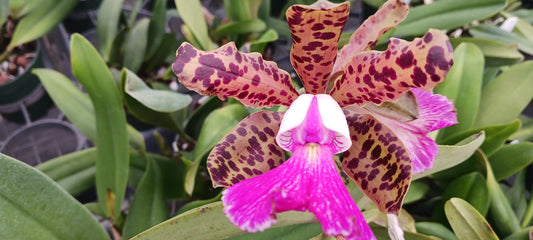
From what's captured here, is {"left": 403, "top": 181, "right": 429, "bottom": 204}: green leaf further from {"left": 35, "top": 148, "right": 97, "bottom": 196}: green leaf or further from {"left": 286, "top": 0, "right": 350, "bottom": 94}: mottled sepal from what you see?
{"left": 35, "top": 148, "right": 97, "bottom": 196}: green leaf

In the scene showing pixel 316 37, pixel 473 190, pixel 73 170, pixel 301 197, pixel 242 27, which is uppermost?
pixel 316 37

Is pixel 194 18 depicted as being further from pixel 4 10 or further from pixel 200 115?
pixel 4 10

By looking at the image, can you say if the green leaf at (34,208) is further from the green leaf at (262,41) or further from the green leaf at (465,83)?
the green leaf at (465,83)

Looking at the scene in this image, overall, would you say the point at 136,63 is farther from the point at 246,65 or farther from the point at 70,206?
the point at 246,65

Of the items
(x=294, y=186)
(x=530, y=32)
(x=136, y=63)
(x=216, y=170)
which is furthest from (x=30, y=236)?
(x=530, y=32)

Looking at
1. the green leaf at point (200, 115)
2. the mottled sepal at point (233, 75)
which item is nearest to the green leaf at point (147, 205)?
the green leaf at point (200, 115)

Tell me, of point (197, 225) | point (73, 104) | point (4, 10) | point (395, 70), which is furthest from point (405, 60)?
point (4, 10)
